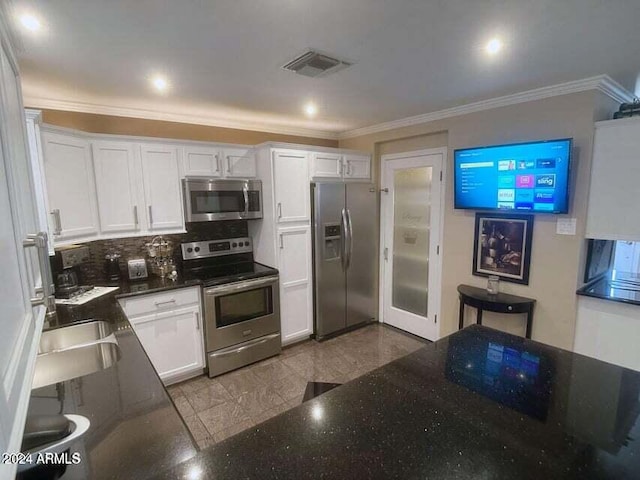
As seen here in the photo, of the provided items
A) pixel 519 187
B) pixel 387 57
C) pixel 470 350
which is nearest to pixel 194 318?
pixel 470 350

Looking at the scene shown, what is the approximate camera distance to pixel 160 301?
275 cm

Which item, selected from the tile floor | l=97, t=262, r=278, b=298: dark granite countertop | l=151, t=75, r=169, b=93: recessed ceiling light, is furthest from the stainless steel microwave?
the tile floor

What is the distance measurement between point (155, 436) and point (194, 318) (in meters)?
2.04

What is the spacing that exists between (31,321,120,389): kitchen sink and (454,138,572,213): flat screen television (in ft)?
9.51

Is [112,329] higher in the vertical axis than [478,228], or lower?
lower

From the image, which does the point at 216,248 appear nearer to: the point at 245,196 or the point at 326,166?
the point at 245,196

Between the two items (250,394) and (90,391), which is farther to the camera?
(250,394)

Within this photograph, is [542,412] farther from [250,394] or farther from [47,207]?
[47,207]

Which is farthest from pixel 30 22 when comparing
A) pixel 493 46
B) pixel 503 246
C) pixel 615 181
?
pixel 615 181

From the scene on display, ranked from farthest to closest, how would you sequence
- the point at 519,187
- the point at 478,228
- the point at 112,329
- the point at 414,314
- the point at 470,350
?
the point at 414,314, the point at 478,228, the point at 519,187, the point at 112,329, the point at 470,350

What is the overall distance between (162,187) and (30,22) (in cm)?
152

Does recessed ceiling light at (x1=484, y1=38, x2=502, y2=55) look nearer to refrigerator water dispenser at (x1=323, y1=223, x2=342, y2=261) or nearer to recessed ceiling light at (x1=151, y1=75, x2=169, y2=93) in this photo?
recessed ceiling light at (x1=151, y1=75, x2=169, y2=93)

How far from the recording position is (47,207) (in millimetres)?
2230

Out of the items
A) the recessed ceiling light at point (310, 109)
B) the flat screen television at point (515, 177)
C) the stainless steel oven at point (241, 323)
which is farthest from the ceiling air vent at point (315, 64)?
the stainless steel oven at point (241, 323)
